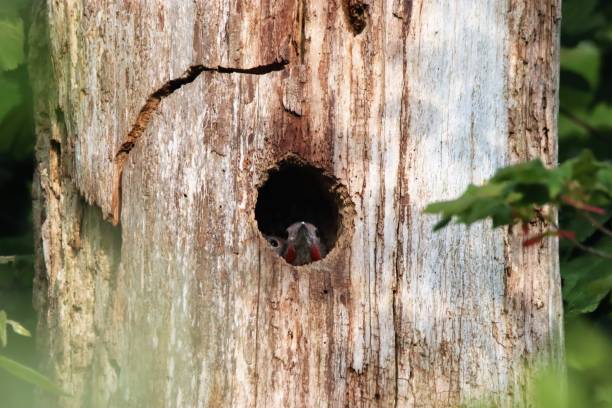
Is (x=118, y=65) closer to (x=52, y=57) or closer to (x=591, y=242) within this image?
(x=52, y=57)

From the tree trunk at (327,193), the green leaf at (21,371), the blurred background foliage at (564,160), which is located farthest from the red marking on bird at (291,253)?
the green leaf at (21,371)

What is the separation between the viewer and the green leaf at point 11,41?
492 centimetres

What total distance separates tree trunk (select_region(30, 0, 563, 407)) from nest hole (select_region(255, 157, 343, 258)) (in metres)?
0.03

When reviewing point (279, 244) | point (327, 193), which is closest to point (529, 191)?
point (327, 193)

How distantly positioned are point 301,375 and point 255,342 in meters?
0.20

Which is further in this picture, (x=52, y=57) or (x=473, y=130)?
(x=52, y=57)

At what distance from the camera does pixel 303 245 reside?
16.7ft

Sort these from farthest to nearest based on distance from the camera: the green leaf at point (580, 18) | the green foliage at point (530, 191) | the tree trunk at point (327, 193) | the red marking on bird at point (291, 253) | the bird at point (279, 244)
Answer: the green leaf at point (580, 18), the bird at point (279, 244), the red marking on bird at point (291, 253), the tree trunk at point (327, 193), the green foliage at point (530, 191)

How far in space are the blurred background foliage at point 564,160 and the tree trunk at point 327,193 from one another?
402 millimetres

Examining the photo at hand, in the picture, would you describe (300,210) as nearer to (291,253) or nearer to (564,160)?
(291,253)

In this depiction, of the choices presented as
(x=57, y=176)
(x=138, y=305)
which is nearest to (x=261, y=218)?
(x=57, y=176)

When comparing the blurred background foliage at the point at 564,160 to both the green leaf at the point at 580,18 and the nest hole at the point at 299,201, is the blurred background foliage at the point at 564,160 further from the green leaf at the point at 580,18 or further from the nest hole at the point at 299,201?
the nest hole at the point at 299,201

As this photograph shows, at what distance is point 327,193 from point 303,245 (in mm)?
929

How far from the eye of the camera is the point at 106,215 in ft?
13.6
